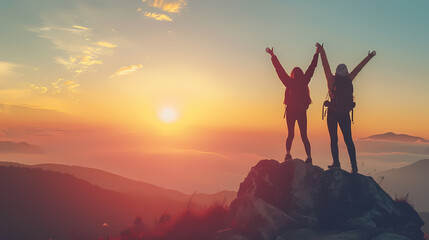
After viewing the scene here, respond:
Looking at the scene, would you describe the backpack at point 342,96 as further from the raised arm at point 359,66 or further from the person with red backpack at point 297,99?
the person with red backpack at point 297,99

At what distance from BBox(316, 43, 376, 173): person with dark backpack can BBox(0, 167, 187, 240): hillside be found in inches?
3870

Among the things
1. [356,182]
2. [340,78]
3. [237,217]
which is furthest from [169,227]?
[340,78]

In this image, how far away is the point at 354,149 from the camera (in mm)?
12094

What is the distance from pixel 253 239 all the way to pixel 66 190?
152232 mm

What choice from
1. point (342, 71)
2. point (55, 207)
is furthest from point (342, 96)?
point (55, 207)

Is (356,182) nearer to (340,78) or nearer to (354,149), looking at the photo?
(354,149)

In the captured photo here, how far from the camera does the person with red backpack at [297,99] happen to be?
1194 centimetres

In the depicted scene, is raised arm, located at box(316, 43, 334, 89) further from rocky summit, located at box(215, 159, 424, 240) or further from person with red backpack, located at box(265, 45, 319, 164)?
rocky summit, located at box(215, 159, 424, 240)

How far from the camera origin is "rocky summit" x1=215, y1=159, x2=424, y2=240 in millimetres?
9391

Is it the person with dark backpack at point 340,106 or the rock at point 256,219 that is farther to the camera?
the person with dark backpack at point 340,106

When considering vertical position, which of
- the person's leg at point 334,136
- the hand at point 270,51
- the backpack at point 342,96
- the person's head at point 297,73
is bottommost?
the person's leg at point 334,136

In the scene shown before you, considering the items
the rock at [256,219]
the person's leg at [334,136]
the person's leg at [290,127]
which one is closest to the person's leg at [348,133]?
the person's leg at [334,136]

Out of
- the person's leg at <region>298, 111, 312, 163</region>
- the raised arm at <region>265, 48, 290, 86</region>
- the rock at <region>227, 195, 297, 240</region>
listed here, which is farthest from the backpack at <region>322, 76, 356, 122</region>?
the rock at <region>227, 195, 297, 240</region>

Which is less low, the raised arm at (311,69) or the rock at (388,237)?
the raised arm at (311,69)
